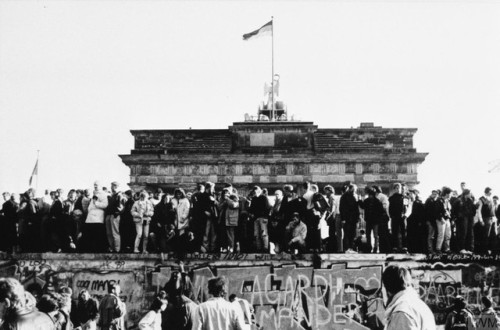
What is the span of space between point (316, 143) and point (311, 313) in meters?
33.5

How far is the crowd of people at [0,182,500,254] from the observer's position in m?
16.1

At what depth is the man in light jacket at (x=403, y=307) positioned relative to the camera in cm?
578

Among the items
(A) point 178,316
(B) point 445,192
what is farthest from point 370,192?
(A) point 178,316

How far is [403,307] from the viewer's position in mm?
5816

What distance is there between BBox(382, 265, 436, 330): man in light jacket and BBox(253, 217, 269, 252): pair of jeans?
33.5 ft

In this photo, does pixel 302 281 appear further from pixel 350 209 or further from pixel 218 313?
pixel 218 313

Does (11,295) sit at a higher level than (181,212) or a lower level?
lower

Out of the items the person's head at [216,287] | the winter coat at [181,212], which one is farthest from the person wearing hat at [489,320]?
the person's head at [216,287]

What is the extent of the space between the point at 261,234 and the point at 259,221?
0.33 metres

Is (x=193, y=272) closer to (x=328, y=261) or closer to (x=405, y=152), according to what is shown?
(x=328, y=261)

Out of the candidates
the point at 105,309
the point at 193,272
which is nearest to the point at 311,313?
the point at 193,272

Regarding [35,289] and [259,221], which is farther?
[35,289]

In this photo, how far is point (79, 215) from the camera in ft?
54.8

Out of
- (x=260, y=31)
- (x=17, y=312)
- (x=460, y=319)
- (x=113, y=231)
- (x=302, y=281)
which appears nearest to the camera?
(x=17, y=312)
